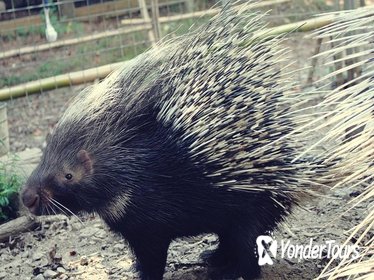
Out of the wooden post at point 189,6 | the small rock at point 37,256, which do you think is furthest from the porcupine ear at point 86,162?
the wooden post at point 189,6

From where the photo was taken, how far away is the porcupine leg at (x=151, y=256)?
308cm

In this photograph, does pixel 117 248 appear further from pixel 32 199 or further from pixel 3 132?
pixel 3 132

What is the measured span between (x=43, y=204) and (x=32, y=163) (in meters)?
1.83

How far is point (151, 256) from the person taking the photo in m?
3.10

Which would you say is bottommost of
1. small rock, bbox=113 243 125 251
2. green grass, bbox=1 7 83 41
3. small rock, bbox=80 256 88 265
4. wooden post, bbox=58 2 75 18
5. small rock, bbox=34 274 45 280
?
small rock, bbox=34 274 45 280

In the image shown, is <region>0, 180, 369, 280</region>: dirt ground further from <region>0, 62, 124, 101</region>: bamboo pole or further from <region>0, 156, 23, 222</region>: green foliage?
<region>0, 62, 124, 101</region>: bamboo pole

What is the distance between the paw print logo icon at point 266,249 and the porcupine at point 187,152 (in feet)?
0.17

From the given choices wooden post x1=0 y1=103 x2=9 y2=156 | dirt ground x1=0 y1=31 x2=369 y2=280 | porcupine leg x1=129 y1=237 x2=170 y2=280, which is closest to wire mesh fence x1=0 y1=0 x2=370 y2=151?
wooden post x1=0 y1=103 x2=9 y2=156

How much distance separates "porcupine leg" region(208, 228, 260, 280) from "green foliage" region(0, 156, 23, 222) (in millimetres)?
1461

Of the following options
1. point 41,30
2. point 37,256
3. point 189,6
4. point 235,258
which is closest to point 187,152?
point 235,258

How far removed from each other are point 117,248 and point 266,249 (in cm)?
92

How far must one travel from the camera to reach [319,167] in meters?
3.05

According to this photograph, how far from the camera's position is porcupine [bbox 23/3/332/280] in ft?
9.64

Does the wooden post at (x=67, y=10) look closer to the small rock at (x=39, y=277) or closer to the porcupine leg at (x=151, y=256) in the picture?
the small rock at (x=39, y=277)
